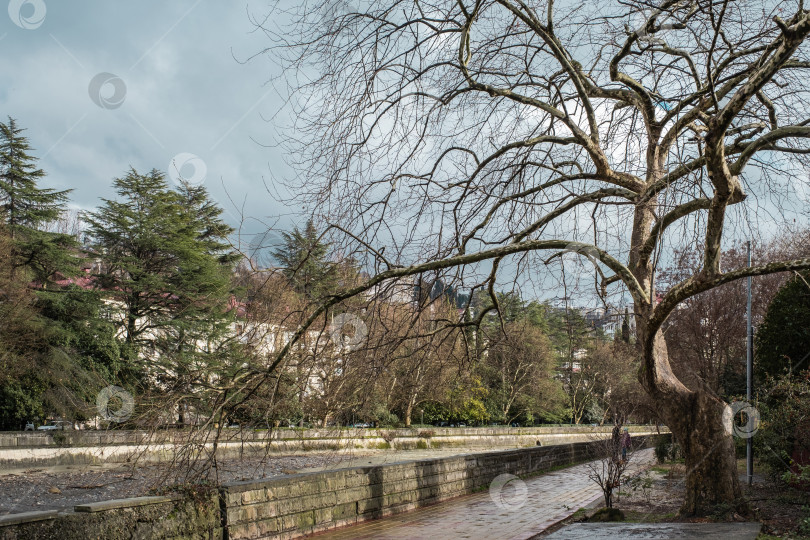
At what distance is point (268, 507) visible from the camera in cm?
748

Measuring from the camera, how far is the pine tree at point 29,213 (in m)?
29.2

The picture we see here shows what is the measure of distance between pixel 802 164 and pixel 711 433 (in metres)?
3.66

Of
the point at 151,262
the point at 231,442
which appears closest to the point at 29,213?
the point at 151,262

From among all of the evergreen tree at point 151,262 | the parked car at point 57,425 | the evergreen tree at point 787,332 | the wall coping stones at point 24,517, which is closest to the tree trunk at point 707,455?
the evergreen tree at point 787,332

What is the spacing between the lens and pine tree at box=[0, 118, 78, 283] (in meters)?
29.2

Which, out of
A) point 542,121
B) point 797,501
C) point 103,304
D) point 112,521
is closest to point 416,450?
point 103,304

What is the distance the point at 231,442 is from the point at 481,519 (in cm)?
856

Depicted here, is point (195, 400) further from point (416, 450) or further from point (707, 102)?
point (416, 450)

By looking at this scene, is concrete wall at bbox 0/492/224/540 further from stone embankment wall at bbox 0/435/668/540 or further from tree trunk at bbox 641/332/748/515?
tree trunk at bbox 641/332/748/515

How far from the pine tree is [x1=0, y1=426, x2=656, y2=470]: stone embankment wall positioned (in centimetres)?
1409

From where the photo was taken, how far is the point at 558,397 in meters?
51.6

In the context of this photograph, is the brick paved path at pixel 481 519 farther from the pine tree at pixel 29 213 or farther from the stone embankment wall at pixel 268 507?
the pine tree at pixel 29 213

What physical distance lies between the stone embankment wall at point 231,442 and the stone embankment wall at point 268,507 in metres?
0.53

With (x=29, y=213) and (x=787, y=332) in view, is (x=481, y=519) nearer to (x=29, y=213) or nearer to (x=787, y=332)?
(x=787, y=332)
